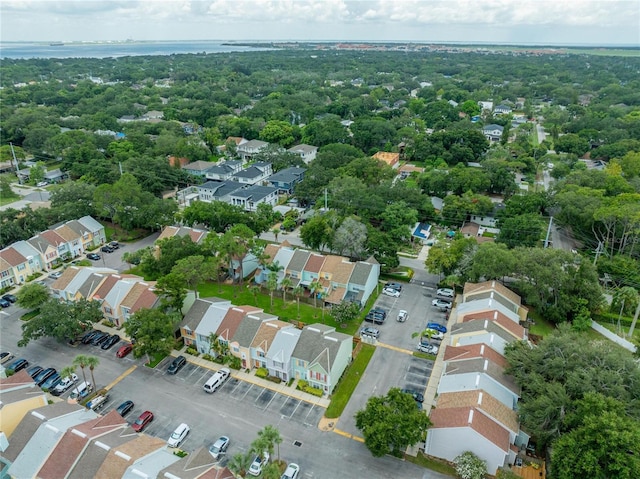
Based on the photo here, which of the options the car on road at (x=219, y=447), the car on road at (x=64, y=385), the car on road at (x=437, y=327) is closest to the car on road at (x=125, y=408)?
the car on road at (x=64, y=385)

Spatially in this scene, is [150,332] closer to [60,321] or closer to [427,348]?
[60,321]

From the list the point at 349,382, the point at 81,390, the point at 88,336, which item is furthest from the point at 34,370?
the point at 349,382

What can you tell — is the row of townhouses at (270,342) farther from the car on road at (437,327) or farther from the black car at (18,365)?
the black car at (18,365)

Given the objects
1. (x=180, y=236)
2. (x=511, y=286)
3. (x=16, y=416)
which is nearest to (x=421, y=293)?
(x=511, y=286)

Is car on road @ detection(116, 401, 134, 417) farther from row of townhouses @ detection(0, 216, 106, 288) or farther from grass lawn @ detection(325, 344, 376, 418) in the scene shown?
row of townhouses @ detection(0, 216, 106, 288)

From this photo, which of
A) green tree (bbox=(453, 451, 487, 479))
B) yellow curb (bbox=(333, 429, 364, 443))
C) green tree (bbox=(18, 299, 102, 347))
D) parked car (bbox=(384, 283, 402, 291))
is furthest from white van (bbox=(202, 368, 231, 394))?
parked car (bbox=(384, 283, 402, 291))

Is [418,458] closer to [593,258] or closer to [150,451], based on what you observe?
[150,451]
